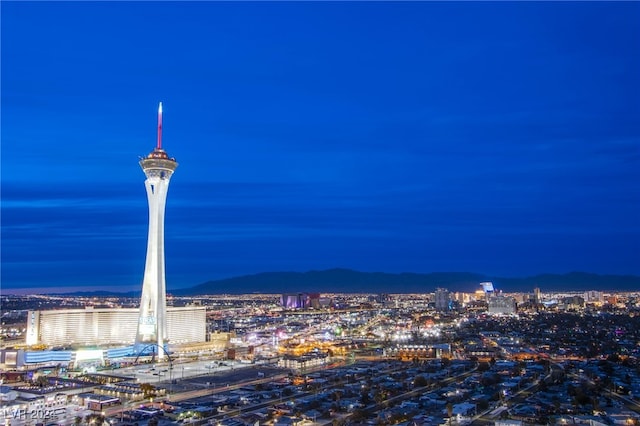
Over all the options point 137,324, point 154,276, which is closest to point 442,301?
point 137,324

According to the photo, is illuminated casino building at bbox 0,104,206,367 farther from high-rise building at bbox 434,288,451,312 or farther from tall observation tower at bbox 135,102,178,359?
high-rise building at bbox 434,288,451,312

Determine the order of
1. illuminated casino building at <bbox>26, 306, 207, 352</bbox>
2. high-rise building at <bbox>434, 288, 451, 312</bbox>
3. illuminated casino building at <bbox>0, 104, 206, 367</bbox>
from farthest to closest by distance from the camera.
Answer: high-rise building at <bbox>434, 288, 451, 312</bbox>, illuminated casino building at <bbox>26, 306, 207, 352</bbox>, illuminated casino building at <bbox>0, 104, 206, 367</bbox>

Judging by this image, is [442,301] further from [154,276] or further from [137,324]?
[154,276]

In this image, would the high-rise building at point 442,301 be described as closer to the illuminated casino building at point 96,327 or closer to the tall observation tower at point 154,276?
the illuminated casino building at point 96,327

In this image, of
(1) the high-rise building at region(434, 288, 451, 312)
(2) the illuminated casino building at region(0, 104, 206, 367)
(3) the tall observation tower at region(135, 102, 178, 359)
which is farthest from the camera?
(1) the high-rise building at region(434, 288, 451, 312)

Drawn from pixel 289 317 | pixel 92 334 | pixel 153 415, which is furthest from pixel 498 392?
pixel 289 317

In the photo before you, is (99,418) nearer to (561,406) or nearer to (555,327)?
(561,406)

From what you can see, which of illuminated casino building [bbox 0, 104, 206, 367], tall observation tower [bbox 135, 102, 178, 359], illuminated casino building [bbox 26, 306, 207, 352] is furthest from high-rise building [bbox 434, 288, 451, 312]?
tall observation tower [bbox 135, 102, 178, 359]

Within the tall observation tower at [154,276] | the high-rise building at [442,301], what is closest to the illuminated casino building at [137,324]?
the tall observation tower at [154,276]
